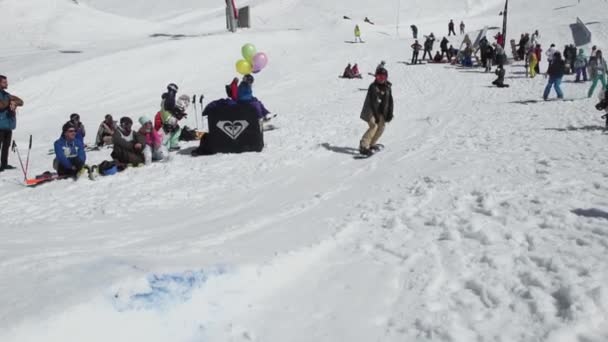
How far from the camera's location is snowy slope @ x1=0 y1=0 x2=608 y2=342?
3018 millimetres

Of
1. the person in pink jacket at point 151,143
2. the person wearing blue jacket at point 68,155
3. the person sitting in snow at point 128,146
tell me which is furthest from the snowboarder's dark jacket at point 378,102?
the person wearing blue jacket at point 68,155

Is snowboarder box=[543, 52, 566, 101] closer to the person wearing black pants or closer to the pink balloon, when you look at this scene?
the pink balloon

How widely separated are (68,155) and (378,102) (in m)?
5.47

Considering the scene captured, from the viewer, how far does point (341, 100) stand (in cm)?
1603

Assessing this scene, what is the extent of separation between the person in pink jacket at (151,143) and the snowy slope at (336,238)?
0.93 feet

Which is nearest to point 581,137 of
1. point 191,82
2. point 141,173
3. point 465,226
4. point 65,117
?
point 465,226

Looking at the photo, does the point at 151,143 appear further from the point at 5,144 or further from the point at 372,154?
the point at 372,154

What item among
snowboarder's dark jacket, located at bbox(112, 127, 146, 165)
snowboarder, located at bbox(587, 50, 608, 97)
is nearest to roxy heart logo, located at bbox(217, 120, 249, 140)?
snowboarder's dark jacket, located at bbox(112, 127, 146, 165)

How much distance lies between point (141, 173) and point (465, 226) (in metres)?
5.62

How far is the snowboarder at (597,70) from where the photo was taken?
13.1 m

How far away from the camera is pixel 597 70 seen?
1397cm

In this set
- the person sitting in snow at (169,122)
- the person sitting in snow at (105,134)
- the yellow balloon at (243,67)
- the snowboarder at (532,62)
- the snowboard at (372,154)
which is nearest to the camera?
the snowboard at (372,154)

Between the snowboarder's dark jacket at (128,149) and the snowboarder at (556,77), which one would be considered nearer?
the snowboarder's dark jacket at (128,149)

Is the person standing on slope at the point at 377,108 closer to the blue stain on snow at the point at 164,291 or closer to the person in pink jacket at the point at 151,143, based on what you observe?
the person in pink jacket at the point at 151,143
